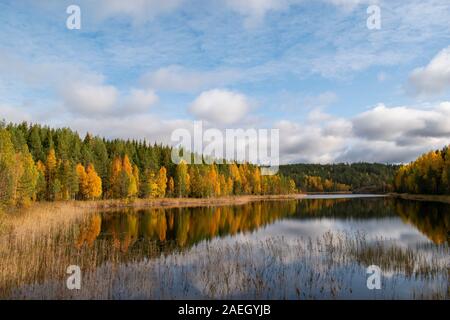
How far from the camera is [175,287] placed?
17016mm

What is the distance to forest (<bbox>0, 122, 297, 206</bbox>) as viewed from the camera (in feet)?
242

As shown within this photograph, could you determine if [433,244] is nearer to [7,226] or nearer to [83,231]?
[83,231]

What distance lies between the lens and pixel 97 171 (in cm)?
9538

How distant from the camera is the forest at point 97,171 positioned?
73.7m

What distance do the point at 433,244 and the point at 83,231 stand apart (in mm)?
32772
